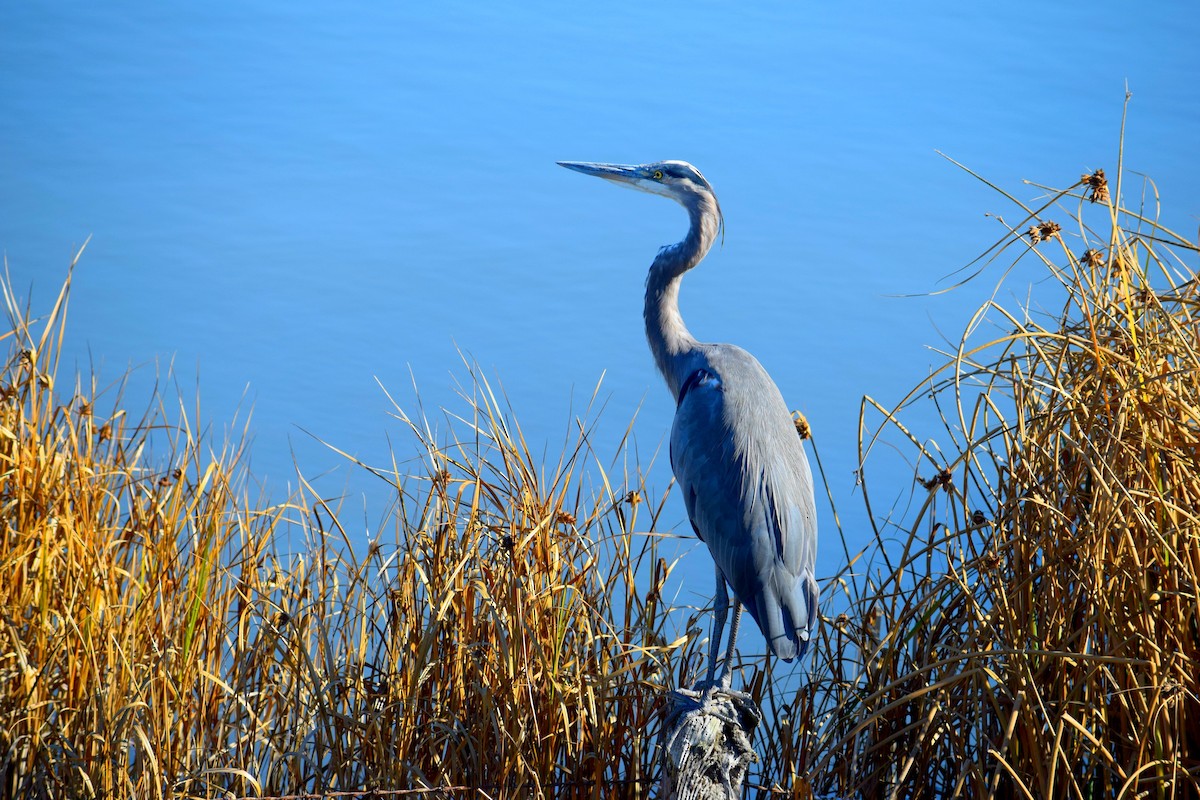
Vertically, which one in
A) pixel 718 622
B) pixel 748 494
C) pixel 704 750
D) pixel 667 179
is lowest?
pixel 704 750

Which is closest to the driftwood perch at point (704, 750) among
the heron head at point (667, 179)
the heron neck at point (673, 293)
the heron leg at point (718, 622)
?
the heron leg at point (718, 622)

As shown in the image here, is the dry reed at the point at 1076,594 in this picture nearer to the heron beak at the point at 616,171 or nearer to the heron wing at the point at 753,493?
the heron wing at the point at 753,493

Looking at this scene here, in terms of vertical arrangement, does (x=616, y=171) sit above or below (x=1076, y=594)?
above

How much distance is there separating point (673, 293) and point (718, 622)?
0.72 metres

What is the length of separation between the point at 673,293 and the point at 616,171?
1.00 ft

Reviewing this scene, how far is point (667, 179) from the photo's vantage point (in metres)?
2.61

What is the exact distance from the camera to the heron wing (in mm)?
2127

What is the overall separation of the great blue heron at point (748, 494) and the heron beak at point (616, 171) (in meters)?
0.47

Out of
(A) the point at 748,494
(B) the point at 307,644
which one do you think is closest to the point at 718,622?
(A) the point at 748,494

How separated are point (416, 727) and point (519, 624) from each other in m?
0.29

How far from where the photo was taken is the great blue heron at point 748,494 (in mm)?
2123

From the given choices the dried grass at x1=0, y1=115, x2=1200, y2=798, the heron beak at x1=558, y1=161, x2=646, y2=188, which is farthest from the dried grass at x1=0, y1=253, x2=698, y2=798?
the heron beak at x1=558, y1=161, x2=646, y2=188

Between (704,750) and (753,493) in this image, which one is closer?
(704,750)

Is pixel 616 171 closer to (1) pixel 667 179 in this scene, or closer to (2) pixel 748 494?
(1) pixel 667 179
